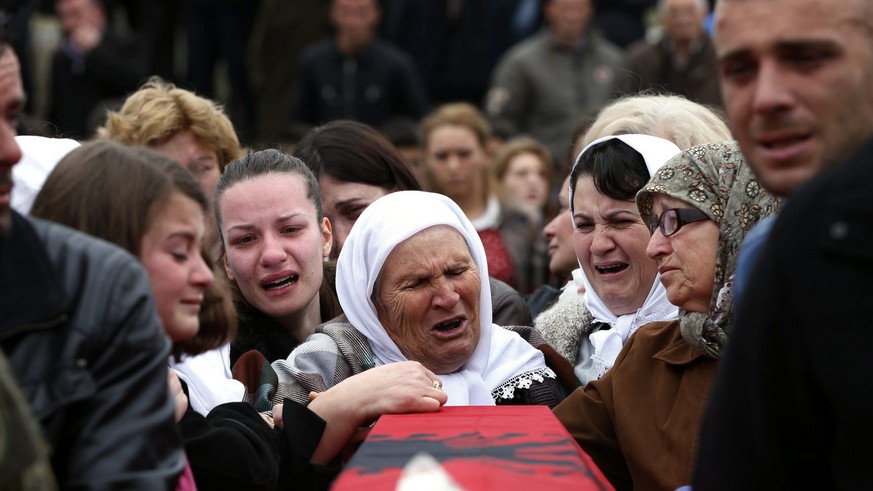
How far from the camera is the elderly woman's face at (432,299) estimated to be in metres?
4.21

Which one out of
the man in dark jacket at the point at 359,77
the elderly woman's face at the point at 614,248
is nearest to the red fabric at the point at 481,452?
the elderly woman's face at the point at 614,248

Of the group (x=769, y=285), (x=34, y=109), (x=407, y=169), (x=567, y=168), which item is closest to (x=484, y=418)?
(x=769, y=285)

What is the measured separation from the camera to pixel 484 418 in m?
3.48

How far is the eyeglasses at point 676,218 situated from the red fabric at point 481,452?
656 millimetres

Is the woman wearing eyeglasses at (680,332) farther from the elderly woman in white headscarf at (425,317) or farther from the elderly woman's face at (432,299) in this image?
the elderly woman's face at (432,299)

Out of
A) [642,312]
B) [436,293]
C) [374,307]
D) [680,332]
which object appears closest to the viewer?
[680,332]

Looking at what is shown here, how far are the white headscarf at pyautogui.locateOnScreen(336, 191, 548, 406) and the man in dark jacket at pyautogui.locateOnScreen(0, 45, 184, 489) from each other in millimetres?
1638

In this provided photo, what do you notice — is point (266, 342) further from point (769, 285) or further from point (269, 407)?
point (769, 285)

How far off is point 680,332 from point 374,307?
40.2 inches

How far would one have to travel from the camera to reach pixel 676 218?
12.4 ft

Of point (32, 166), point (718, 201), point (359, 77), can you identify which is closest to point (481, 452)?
point (718, 201)

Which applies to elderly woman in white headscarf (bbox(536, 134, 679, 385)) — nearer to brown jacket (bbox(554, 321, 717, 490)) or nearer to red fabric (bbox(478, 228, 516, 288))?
brown jacket (bbox(554, 321, 717, 490))

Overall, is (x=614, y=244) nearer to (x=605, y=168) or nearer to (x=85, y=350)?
(x=605, y=168)

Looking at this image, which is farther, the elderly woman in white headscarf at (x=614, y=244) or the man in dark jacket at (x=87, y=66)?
the man in dark jacket at (x=87, y=66)
